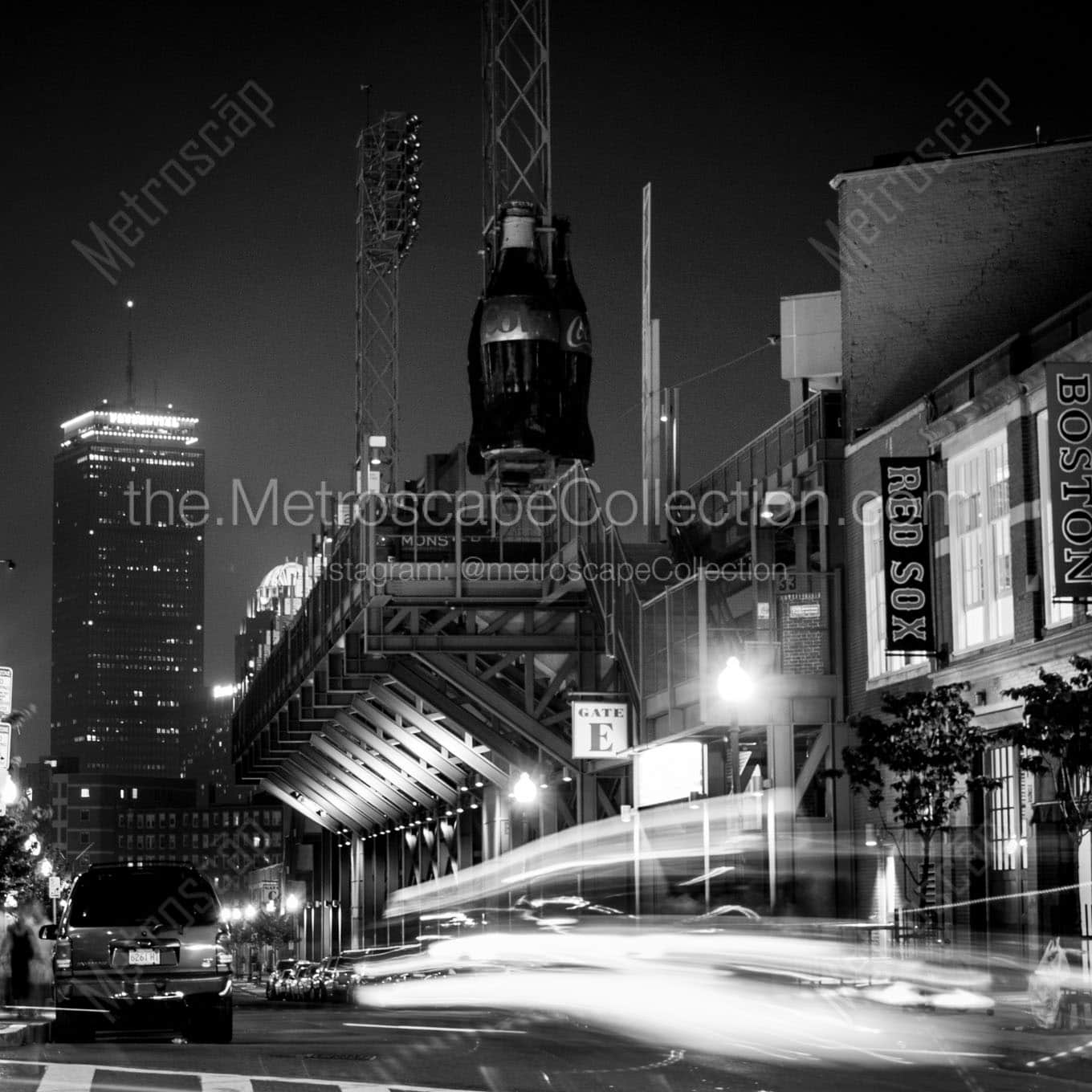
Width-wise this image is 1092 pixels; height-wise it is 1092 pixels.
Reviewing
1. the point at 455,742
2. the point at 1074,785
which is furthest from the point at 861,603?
the point at 455,742

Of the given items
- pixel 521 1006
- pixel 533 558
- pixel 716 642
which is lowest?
Answer: pixel 521 1006

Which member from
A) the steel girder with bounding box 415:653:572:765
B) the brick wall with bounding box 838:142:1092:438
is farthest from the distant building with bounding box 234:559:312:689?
the brick wall with bounding box 838:142:1092:438

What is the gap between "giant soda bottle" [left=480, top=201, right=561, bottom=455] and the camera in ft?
131

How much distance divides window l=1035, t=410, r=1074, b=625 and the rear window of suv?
12786mm

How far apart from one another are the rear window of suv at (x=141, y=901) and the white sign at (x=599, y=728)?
74.8 feet

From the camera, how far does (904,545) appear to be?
30.9 metres

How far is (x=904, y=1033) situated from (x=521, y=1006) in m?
7.45

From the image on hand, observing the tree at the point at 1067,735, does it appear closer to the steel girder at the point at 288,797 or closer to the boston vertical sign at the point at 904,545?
the boston vertical sign at the point at 904,545

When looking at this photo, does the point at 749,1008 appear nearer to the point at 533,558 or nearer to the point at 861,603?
the point at 861,603

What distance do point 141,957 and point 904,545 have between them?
16066 mm

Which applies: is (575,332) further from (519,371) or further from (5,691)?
(5,691)

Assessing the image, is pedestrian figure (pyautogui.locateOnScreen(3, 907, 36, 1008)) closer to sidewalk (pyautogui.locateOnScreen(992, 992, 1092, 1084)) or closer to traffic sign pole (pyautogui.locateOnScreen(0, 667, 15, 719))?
traffic sign pole (pyautogui.locateOnScreen(0, 667, 15, 719))

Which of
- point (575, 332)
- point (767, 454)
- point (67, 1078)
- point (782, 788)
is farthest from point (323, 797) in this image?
point (67, 1078)

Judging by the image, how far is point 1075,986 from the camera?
20500mm
